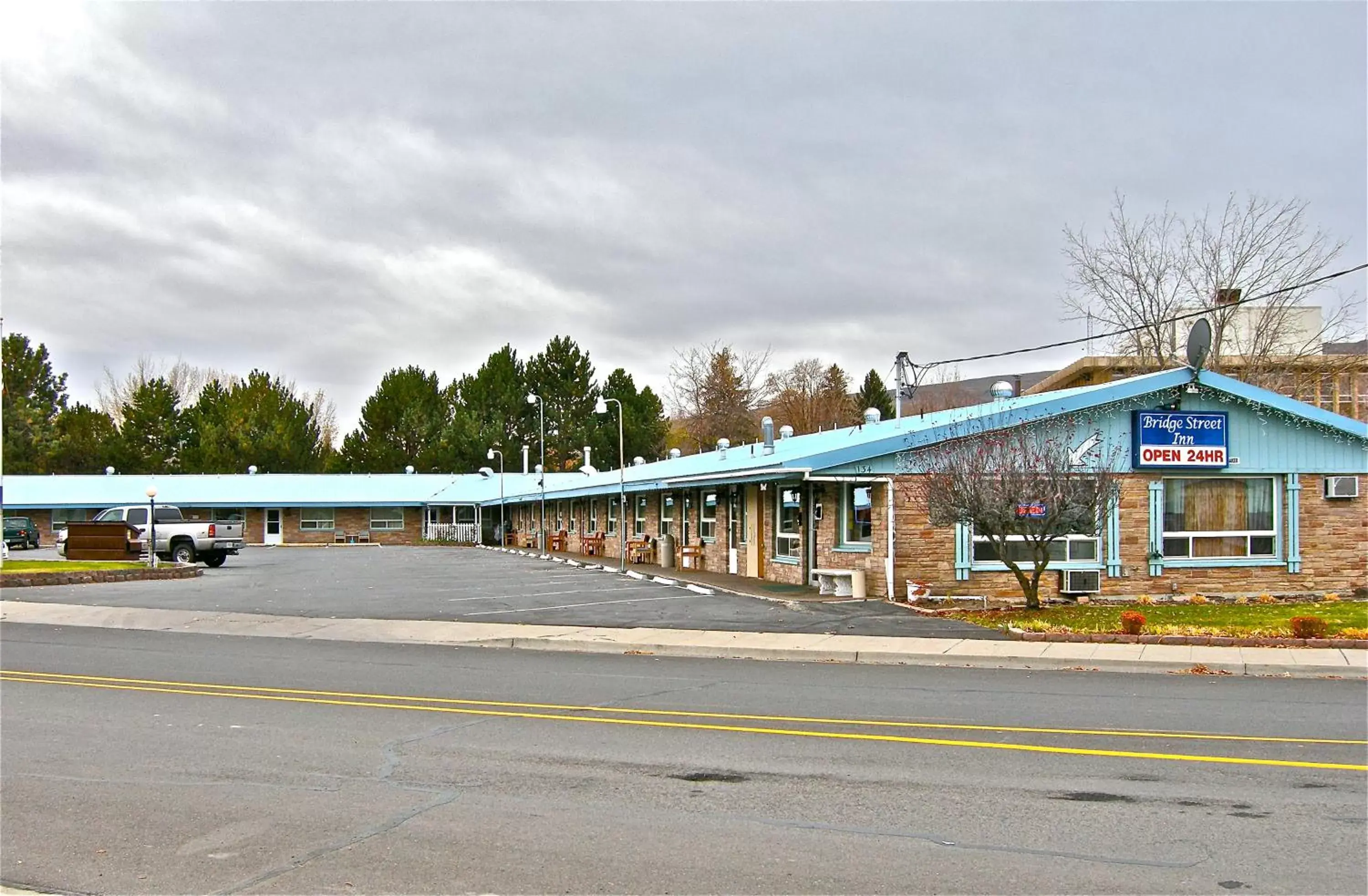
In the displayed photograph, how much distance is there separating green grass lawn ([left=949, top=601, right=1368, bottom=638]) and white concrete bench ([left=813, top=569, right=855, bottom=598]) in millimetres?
2403

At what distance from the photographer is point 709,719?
11.0m

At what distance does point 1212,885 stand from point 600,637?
12080 mm

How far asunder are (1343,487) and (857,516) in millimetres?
10294

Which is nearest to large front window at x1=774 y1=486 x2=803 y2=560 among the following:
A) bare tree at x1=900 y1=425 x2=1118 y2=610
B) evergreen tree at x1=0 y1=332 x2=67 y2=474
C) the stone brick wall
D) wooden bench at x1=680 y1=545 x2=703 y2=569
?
the stone brick wall

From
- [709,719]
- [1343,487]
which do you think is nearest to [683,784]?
[709,719]

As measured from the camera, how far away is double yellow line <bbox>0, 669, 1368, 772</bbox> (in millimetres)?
9320

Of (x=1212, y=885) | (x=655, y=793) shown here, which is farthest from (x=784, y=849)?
(x=1212, y=885)

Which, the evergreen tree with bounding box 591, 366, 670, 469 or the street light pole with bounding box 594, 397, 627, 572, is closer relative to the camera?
the street light pole with bounding box 594, 397, 627, 572

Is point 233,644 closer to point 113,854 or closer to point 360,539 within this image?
point 113,854

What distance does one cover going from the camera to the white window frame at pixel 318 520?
67250 mm

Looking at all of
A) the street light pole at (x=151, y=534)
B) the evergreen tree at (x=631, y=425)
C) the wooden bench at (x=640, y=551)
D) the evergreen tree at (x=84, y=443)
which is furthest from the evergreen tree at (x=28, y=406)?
the wooden bench at (x=640, y=551)

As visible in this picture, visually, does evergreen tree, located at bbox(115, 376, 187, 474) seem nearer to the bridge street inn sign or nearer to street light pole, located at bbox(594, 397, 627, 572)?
street light pole, located at bbox(594, 397, 627, 572)

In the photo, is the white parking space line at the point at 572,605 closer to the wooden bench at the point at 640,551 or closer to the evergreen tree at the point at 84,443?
the wooden bench at the point at 640,551

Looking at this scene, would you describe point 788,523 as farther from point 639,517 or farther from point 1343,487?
point 639,517
